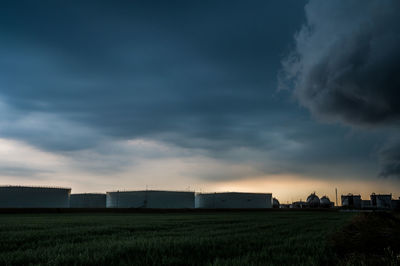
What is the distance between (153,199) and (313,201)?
49776 millimetres

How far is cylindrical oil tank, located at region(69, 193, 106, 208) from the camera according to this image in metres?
77.1

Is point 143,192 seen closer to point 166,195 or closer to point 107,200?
point 166,195

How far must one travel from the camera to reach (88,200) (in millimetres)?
78562

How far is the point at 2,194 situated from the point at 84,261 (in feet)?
204

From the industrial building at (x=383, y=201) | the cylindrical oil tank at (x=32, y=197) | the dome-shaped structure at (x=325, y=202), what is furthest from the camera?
the dome-shaped structure at (x=325, y=202)

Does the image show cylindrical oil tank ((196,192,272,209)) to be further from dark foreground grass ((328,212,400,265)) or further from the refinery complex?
dark foreground grass ((328,212,400,265))

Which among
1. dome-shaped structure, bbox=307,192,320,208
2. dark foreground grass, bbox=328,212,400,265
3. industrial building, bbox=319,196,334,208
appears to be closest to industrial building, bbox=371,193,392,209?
industrial building, bbox=319,196,334,208

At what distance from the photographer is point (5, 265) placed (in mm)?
4789

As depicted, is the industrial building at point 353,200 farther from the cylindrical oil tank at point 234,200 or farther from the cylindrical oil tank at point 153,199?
the cylindrical oil tank at point 153,199

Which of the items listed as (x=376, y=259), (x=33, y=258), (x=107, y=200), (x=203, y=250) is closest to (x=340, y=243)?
(x=376, y=259)

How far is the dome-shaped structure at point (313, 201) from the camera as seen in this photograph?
9050cm

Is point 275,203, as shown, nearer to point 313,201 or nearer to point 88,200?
point 313,201

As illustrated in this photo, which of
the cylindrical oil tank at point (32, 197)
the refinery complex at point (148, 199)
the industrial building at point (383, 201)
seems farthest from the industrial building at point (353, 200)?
the cylindrical oil tank at point (32, 197)

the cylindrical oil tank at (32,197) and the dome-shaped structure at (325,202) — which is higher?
the cylindrical oil tank at (32,197)
